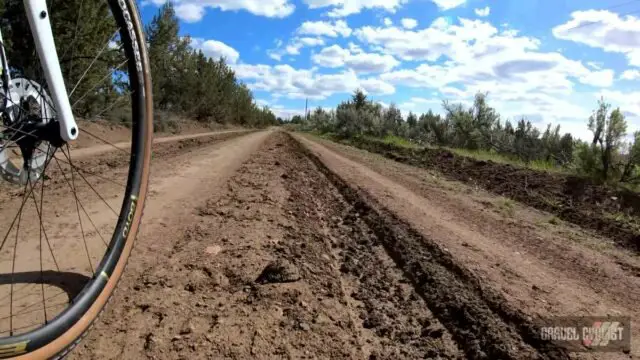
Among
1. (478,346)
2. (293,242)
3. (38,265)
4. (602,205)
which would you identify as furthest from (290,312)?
(602,205)

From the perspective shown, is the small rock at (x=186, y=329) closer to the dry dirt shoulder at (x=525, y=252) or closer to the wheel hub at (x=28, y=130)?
the wheel hub at (x=28, y=130)

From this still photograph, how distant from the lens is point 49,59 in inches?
72.9

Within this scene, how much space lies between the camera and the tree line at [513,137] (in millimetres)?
10883

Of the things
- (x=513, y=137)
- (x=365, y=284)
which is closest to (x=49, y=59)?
(x=365, y=284)

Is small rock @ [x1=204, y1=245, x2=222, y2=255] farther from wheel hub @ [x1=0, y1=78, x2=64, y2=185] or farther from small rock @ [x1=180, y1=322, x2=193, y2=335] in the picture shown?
wheel hub @ [x1=0, y1=78, x2=64, y2=185]

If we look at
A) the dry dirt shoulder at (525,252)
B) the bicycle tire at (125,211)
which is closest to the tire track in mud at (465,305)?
the dry dirt shoulder at (525,252)

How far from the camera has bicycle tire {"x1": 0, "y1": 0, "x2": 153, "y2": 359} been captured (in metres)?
1.69

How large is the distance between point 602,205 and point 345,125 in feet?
109

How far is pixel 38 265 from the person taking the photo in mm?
3100

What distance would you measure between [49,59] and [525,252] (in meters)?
4.66

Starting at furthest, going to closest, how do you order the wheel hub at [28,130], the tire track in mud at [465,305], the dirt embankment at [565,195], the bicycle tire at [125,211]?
the dirt embankment at [565,195], the tire track in mud at [465,305], the wheel hub at [28,130], the bicycle tire at [125,211]

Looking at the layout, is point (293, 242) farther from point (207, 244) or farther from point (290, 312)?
point (290, 312)

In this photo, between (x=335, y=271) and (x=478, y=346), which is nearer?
(x=478, y=346)

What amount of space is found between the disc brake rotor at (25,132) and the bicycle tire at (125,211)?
0.39m
